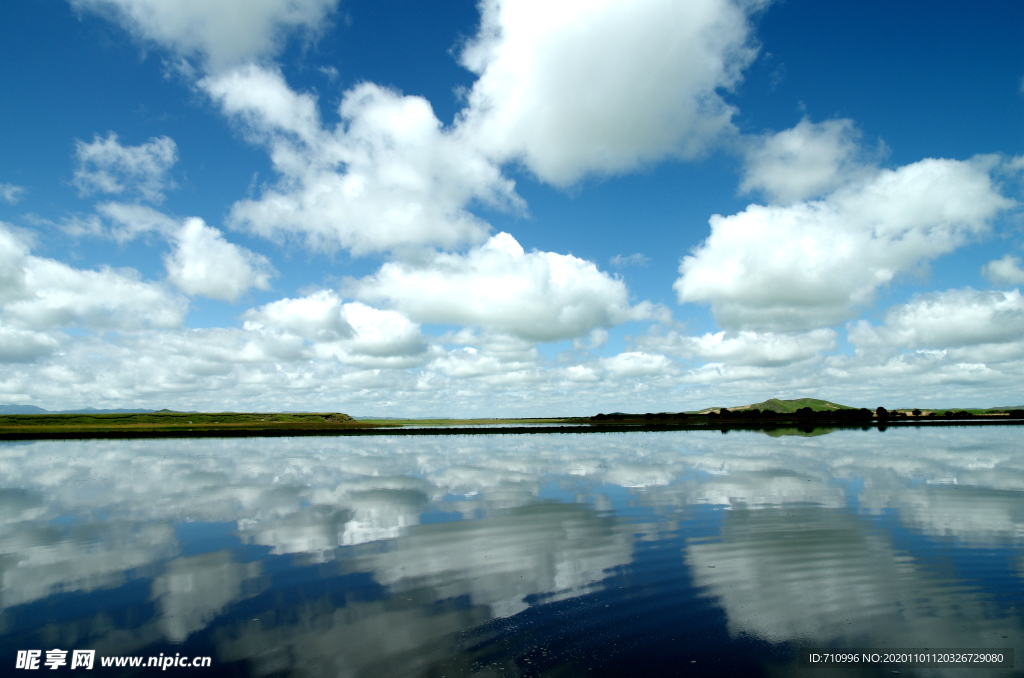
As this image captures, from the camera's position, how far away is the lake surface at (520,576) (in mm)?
10594

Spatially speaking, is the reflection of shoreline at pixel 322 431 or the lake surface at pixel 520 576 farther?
the reflection of shoreline at pixel 322 431

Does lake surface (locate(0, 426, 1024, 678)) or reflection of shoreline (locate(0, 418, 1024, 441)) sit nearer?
lake surface (locate(0, 426, 1024, 678))

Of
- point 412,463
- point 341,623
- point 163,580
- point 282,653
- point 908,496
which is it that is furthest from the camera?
point 412,463

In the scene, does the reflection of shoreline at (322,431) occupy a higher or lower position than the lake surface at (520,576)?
lower

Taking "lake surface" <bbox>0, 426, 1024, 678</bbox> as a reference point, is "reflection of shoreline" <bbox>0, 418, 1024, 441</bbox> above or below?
below

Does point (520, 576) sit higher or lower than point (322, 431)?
higher

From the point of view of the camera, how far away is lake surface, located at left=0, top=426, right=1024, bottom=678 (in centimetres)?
1059

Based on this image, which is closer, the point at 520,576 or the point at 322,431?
the point at 520,576

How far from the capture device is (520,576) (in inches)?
602

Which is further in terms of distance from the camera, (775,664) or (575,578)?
(575,578)

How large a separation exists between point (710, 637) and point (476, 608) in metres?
5.82

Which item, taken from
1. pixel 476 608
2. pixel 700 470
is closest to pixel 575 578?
pixel 476 608

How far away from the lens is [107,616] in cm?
1298

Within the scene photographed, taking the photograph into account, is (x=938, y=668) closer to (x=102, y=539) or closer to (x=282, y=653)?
(x=282, y=653)
